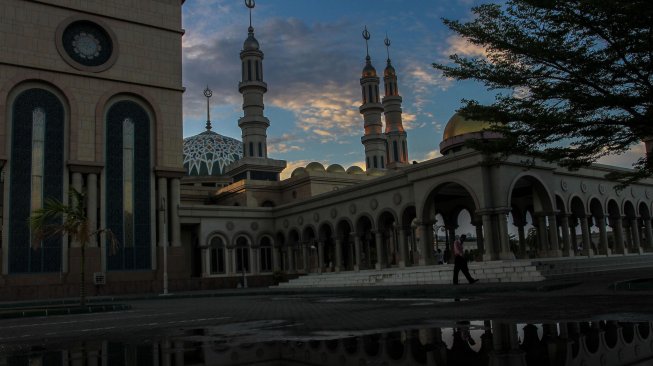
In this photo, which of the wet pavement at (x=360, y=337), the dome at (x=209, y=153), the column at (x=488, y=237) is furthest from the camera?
the dome at (x=209, y=153)

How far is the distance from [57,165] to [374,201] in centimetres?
1915

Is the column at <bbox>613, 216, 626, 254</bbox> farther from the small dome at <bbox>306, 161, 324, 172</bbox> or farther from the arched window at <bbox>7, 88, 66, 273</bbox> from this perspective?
the arched window at <bbox>7, 88, 66, 273</bbox>

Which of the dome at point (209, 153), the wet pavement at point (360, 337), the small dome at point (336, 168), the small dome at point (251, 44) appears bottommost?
the wet pavement at point (360, 337)

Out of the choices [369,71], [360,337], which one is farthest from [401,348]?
[369,71]

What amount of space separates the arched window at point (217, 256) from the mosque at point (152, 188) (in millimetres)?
106

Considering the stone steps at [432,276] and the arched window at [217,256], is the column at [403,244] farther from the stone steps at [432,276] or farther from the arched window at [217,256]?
the arched window at [217,256]

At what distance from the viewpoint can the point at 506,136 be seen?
14.1 meters

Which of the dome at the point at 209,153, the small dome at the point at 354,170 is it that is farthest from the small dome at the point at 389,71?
the dome at the point at 209,153

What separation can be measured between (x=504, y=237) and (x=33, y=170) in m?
26.2

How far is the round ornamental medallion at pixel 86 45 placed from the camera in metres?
34.4

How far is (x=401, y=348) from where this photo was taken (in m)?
5.41

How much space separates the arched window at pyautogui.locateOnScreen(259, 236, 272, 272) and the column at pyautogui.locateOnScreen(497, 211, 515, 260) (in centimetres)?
2262

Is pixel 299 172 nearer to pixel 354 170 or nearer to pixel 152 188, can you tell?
pixel 354 170

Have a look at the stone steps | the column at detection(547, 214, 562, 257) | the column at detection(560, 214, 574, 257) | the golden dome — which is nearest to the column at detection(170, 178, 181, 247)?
the stone steps
